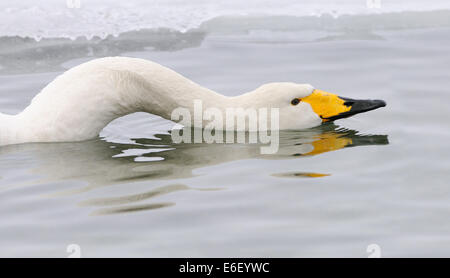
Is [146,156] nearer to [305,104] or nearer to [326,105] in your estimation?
[305,104]

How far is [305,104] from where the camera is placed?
6.86m

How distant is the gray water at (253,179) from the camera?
4.45 m

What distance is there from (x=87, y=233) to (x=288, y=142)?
242 centimetres

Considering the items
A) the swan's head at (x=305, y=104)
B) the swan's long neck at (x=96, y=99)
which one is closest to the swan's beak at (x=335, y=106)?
the swan's head at (x=305, y=104)

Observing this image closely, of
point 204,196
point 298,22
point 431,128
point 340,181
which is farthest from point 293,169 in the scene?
point 298,22

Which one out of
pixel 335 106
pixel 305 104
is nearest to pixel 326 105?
pixel 335 106

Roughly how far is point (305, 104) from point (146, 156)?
1.51 m

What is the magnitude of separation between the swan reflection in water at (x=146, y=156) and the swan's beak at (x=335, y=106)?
153mm

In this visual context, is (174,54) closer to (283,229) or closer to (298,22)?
(298,22)

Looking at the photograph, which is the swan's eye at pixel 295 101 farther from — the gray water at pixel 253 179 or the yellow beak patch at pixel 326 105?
the gray water at pixel 253 179

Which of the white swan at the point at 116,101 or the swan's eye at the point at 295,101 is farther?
the swan's eye at the point at 295,101

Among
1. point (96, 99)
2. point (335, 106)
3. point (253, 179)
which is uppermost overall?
point (96, 99)

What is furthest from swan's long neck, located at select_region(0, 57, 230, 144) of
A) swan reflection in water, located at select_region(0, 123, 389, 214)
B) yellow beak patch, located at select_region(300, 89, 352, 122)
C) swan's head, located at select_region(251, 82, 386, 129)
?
yellow beak patch, located at select_region(300, 89, 352, 122)

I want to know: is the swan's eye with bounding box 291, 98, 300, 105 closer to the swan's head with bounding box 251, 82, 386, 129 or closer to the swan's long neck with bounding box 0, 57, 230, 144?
the swan's head with bounding box 251, 82, 386, 129
